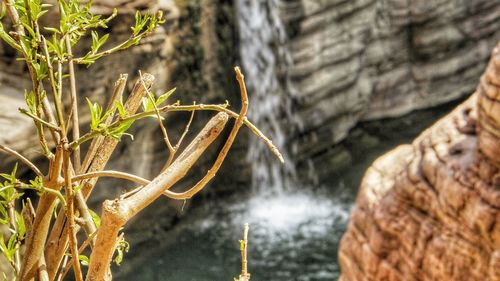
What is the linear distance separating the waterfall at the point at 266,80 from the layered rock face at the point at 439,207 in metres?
3.88

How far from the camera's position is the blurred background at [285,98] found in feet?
20.4

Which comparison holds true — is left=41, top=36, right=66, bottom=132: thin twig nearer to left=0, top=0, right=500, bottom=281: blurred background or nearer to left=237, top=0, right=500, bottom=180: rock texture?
left=0, top=0, right=500, bottom=281: blurred background

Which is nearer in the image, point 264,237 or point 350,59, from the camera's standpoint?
point 264,237

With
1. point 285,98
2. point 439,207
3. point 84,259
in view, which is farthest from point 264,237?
point 84,259

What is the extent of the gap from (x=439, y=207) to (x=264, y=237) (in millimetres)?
3541

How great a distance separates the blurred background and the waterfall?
0.02 m

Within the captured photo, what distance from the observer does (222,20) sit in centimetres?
720

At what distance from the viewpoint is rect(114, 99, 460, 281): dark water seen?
6246 mm

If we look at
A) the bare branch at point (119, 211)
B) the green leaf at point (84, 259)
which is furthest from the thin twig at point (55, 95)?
the green leaf at point (84, 259)

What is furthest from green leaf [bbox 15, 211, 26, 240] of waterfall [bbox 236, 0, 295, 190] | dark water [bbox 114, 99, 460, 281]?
waterfall [bbox 236, 0, 295, 190]

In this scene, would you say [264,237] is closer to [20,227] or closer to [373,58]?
[373,58]

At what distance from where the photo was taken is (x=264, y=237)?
673cm

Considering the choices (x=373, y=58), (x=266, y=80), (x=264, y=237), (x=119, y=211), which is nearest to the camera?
(x=119, y=211)

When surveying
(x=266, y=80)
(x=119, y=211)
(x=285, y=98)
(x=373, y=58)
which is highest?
(x=373, y=58)
